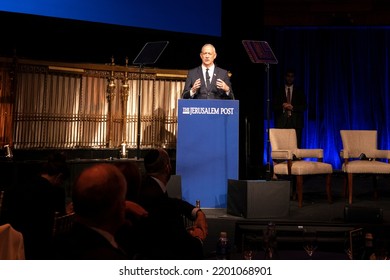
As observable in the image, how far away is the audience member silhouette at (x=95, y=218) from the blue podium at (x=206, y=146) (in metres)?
3.19

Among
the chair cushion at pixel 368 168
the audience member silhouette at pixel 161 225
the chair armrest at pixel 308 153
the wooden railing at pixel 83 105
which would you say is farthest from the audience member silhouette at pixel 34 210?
the wooden railing at pixel 83 105

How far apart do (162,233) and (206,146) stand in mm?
2756

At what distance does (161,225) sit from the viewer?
6.55 feet

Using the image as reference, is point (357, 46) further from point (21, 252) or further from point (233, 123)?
point (21, 252)

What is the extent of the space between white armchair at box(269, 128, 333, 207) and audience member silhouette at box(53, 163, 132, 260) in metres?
3.90

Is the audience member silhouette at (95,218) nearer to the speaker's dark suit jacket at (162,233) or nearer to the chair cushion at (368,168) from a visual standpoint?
the speaker's dark suit jacket at (162,233)

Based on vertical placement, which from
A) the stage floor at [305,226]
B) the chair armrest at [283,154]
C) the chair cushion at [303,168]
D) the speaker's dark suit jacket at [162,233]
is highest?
the chair armrest at [283,154]

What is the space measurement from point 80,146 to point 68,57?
4.71ft

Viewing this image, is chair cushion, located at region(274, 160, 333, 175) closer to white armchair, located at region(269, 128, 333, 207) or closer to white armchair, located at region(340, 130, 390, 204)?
white armchair, located at region(269, 128, 333, 207)

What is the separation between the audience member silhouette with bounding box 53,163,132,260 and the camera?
1.40m

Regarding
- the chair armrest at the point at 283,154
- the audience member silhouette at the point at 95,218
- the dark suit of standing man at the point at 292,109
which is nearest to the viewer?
the audience member silhouette at the point at 95,218

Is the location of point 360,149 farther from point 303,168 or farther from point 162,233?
point 162,233

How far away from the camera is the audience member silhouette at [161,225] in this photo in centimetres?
197

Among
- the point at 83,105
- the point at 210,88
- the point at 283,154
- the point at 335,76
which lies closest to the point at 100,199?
the point at 210,88
